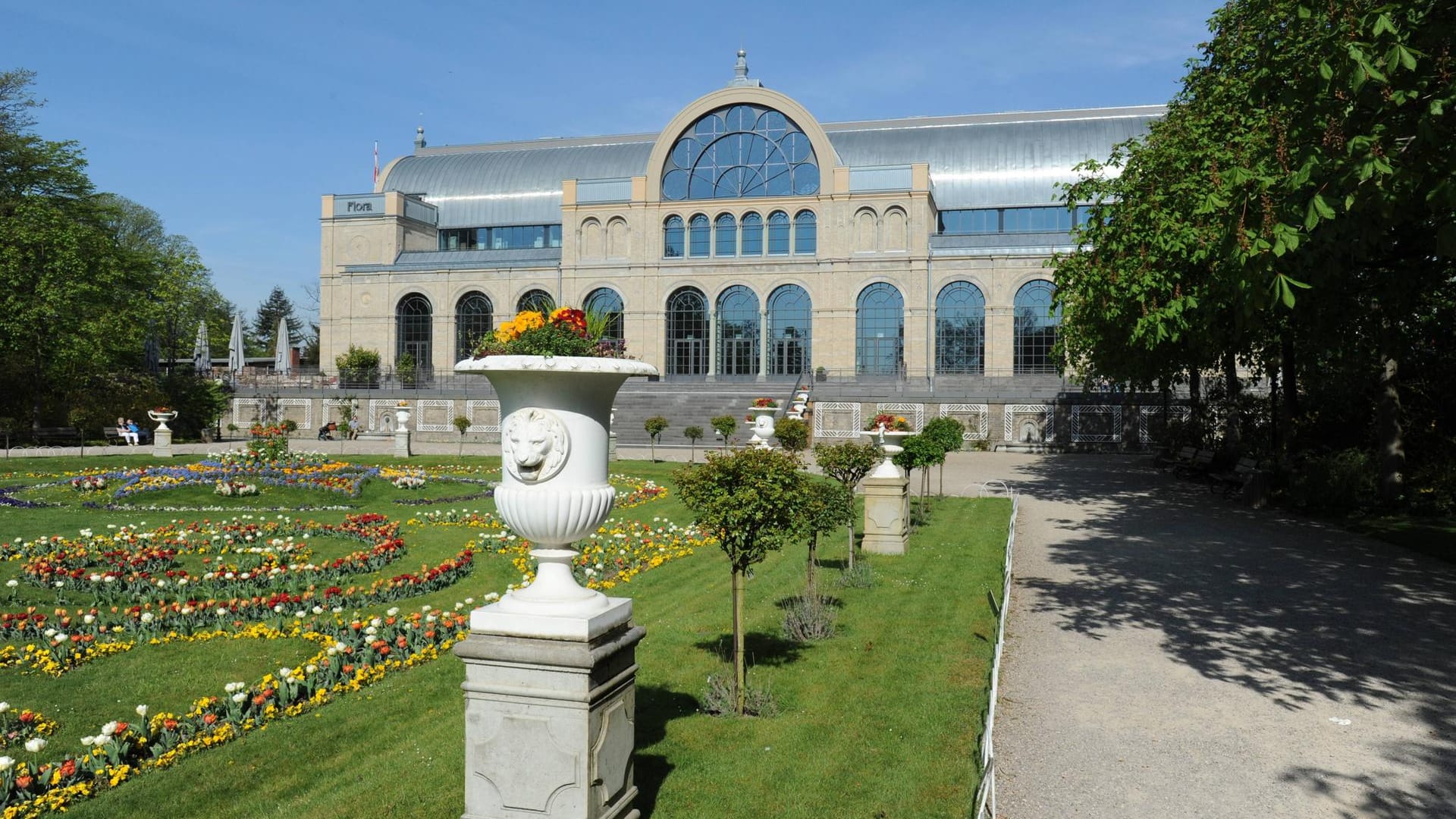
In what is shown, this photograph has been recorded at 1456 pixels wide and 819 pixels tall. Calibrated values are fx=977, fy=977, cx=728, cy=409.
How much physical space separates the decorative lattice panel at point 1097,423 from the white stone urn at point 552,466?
1379 inches

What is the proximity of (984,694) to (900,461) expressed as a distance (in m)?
8.29

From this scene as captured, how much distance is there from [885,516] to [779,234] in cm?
3508

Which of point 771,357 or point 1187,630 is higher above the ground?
point 771,357

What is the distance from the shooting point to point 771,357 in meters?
47.2

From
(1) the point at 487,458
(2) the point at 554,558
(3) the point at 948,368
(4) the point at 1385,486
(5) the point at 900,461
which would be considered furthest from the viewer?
(3) the point at 948,368

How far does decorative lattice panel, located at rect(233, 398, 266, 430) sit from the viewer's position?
44562 millimetres

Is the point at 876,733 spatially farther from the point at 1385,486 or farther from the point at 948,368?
the point at 948,368

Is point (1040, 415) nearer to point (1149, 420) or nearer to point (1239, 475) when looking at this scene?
point (1149, 420)

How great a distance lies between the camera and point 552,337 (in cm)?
501

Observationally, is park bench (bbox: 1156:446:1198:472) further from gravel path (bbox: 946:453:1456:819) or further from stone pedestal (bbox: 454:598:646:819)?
stone pedestal (bbox: 454:598:646:819)

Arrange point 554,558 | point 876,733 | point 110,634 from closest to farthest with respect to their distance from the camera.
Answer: point 554,558 < point 876,733 < point 110,634

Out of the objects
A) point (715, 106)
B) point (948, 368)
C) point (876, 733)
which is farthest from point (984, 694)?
point (715, 106)

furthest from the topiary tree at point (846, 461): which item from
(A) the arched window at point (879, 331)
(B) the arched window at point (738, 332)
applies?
(B) the arched window at point (738, 332)

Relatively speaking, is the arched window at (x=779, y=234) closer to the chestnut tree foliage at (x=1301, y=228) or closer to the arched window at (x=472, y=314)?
the arched window at (x=472, y=314)
